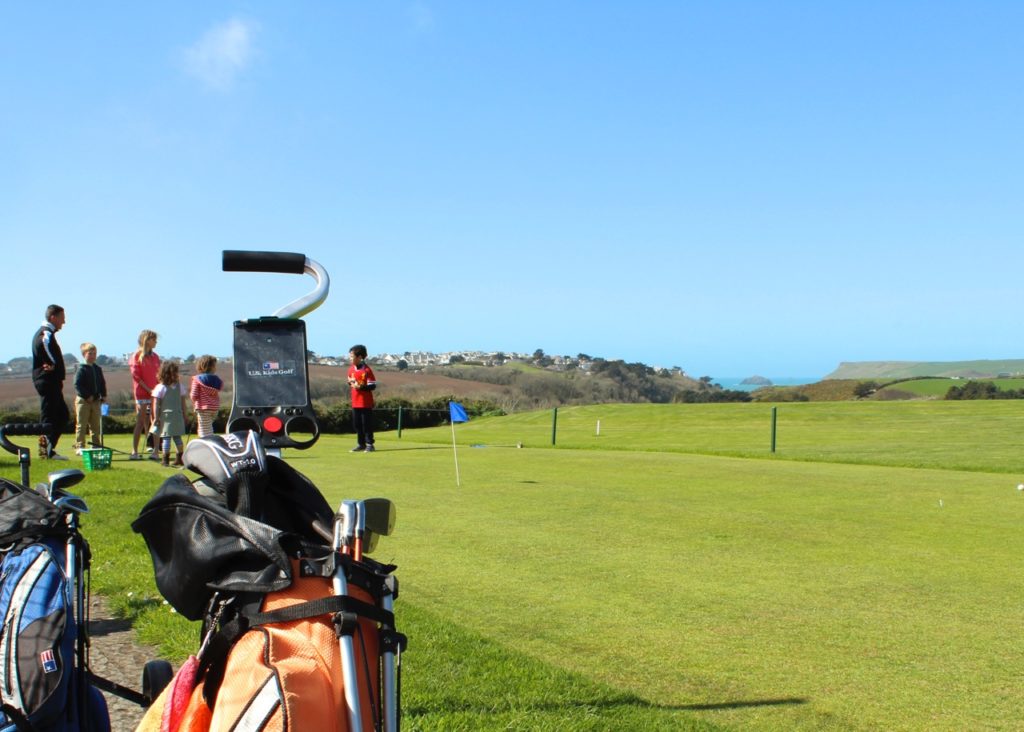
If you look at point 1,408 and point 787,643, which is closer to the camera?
point 787,643

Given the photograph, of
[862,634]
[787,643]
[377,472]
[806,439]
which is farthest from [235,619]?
[806,439]

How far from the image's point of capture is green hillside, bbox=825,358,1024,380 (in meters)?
97.9

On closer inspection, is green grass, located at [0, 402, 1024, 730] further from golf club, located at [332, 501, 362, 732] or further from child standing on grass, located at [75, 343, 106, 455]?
child standing on grass, located at [75, 343, 106, 455]

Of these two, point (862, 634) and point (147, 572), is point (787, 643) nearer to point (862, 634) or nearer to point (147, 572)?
point (862, 634)

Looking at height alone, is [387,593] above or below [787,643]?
above

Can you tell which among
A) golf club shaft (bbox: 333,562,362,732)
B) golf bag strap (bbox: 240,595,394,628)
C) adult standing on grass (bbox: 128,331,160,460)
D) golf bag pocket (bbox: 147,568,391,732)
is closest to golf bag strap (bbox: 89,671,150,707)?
golf bag pocket (bbox: 147,568,391,732)

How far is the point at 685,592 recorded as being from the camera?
6.17 m

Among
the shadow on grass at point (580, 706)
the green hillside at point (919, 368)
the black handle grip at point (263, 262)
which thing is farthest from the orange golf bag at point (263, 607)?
the green hillside at point (919, 368)

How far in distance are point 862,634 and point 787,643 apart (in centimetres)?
47

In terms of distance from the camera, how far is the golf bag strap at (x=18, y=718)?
2.99 metres

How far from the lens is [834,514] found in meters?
9.57

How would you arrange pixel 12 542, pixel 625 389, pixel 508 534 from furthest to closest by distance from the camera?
pixel 625 389
pixel 508 534
pixel 12 542

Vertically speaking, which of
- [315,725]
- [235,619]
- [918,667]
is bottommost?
[918,667]

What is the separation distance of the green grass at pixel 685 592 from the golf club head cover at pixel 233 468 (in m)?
1.78
